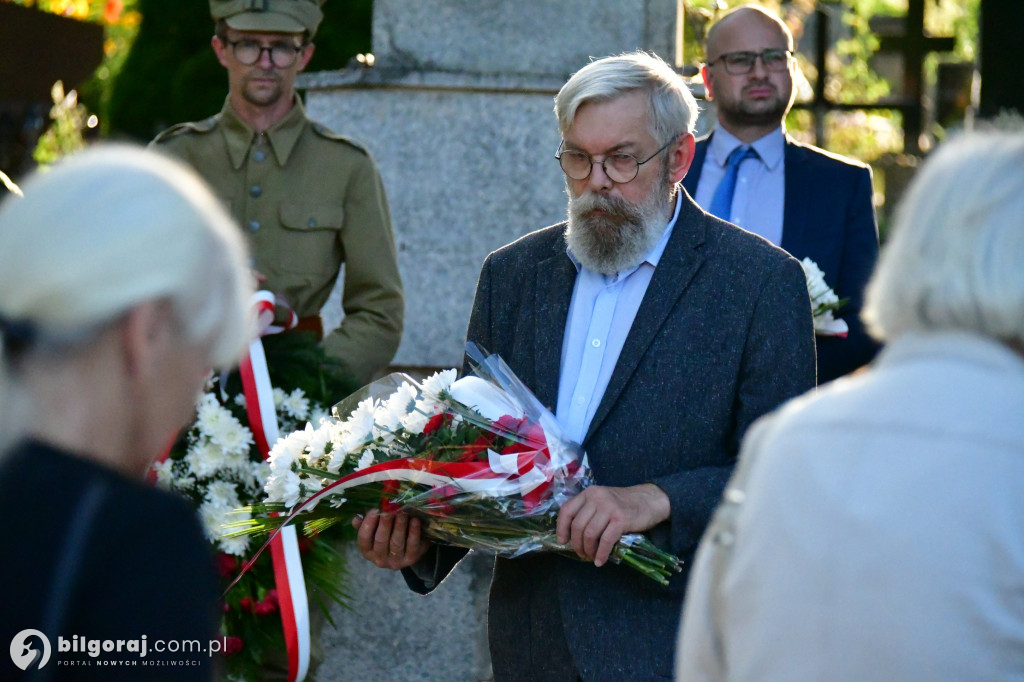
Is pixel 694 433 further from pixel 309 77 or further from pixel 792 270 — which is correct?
pixel 309 77

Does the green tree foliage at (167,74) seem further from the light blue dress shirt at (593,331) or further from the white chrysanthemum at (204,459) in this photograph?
the light blue dress shirt at (593,331)

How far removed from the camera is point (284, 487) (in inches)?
122

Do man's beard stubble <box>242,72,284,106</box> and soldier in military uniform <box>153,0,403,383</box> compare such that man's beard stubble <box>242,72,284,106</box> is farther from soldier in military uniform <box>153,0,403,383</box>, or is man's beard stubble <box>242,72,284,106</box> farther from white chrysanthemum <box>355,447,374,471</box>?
white chrysanthemum <box>355,447,374,471</box>

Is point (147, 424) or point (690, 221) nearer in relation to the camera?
point (147, 424)

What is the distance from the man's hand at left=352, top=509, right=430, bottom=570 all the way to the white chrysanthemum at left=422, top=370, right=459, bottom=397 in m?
0.29

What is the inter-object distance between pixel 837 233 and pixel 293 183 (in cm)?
182

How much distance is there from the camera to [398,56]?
536 centimetres

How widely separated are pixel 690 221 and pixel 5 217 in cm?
187

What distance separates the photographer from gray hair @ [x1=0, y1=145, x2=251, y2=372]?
1573 millimetres

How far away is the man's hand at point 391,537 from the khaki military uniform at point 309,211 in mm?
1494

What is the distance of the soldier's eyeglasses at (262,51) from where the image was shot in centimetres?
456

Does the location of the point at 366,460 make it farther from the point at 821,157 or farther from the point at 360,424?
the point at 821,157

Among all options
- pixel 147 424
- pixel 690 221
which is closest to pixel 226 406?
pixel 690 221

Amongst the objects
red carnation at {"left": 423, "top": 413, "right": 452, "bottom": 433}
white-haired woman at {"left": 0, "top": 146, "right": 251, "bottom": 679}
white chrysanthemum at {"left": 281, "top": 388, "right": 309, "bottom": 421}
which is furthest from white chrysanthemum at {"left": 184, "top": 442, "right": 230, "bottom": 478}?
white-haired woman at {"left": 0, "top": 146, "right": 251, "bottom": 679}
